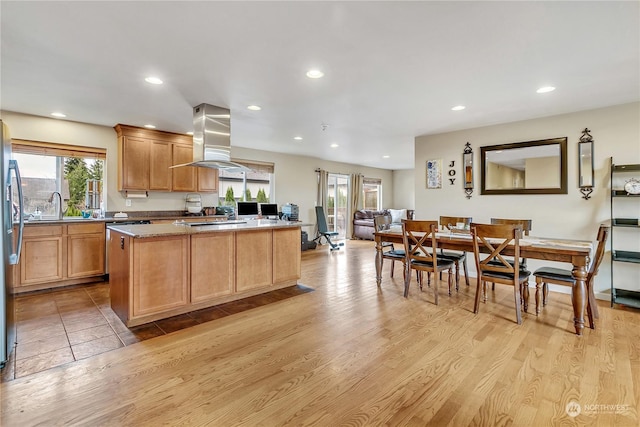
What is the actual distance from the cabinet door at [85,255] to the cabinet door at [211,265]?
223cm

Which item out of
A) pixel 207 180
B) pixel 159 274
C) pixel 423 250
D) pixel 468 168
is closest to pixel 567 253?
pixel 423 250

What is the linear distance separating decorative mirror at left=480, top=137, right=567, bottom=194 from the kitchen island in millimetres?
3265

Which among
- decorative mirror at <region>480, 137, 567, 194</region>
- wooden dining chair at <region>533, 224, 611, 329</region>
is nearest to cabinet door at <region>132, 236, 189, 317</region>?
wooden dining chair at <region>533, 224, 611, 329</region>

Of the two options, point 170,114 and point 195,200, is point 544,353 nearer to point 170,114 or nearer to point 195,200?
point 170,114

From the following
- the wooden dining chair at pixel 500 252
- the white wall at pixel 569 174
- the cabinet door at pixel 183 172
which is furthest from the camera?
the cabinet door at pixel 183 172

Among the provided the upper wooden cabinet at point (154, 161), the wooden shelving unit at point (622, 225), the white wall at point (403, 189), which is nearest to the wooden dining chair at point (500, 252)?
the wooden shelving unit at point (622, 225)

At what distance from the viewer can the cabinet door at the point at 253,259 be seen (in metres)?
3.60

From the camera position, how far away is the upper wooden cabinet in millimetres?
4840

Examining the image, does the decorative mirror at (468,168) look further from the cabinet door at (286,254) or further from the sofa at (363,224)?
the sofa at (363,224)

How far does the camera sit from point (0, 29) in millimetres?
2170

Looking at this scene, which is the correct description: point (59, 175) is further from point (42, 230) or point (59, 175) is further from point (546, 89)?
point (546, 89)

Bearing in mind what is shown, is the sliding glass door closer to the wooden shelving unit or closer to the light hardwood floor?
the light hardwood floor

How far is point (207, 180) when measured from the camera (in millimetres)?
5824

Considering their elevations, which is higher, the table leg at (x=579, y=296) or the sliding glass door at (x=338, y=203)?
the sliding glass door at (x=338, y=203)
